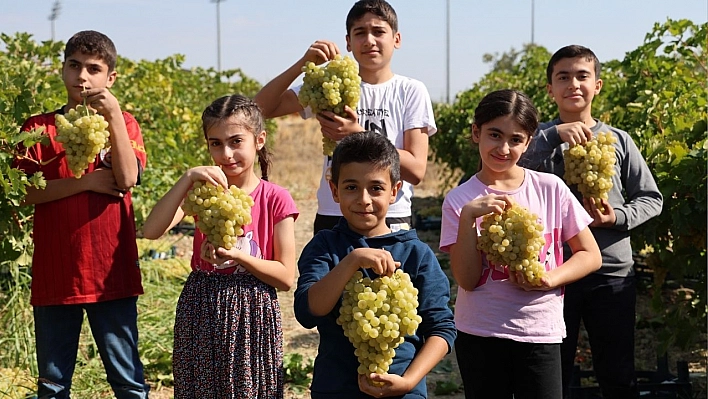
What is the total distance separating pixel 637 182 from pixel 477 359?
4.26 feet

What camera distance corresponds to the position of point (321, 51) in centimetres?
345

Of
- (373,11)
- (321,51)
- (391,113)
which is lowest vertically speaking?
(391,113)

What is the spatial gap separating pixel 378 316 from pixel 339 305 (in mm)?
254

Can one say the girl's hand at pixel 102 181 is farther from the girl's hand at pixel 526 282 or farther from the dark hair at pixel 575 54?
the dark hair at pixel 575 54

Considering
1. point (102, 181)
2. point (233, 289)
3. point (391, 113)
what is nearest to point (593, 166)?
point (391, 113)

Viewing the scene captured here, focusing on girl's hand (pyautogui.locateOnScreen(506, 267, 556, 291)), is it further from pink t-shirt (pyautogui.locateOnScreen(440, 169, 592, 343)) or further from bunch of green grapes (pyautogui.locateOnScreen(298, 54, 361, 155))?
bunch of green grapes (pyautogui.locateOnScreen(298, 54, 361, 155))

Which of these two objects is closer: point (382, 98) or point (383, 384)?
point (383, 384)

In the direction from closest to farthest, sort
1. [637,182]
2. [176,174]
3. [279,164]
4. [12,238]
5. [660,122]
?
[637,182]
[12,238]
[660,122]
[176,174]
[279,164]

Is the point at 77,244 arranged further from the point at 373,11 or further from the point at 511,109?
the point at 511,109

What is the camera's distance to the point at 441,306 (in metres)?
2.76

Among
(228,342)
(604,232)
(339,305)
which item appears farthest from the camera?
(604,232)

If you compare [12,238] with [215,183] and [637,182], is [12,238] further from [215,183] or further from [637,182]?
[637,182]

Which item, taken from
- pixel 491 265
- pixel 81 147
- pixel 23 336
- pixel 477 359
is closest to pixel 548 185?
pixel 491 265

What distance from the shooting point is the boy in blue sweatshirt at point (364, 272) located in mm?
2689
